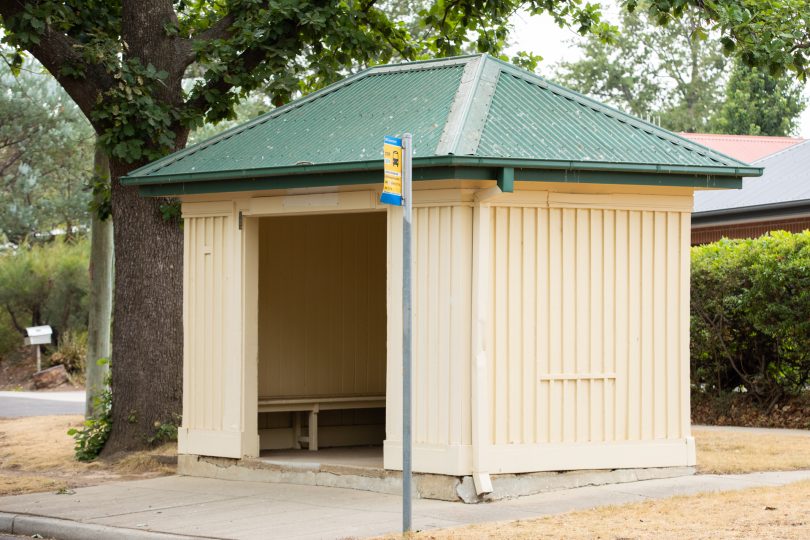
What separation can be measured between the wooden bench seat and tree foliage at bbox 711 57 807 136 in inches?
1291

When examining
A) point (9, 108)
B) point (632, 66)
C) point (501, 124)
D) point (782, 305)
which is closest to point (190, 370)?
point (501, 124)

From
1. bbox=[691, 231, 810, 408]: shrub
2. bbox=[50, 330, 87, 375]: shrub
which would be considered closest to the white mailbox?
bbox=[50, 330, 87, 375]: shrub

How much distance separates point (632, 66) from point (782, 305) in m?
47.1

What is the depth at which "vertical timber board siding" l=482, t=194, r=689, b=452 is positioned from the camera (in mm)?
10680

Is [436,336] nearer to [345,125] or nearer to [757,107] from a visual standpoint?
[345,125]

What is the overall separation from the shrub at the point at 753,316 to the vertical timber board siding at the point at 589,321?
192 inches

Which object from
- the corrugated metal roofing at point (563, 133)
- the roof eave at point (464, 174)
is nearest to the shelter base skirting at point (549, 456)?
the roof eave at point (464, 174)

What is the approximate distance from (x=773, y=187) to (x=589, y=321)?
12.8 m

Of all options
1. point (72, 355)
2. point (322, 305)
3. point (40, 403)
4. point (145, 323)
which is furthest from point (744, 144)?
point (145, 323)

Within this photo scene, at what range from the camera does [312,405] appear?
13516 millimetres

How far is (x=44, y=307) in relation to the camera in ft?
104

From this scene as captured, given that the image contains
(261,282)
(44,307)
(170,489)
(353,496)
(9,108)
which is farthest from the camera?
(9,108)

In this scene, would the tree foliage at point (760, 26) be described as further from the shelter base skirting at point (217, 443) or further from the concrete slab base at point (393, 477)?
the shelter base skirting at point (217, 443)

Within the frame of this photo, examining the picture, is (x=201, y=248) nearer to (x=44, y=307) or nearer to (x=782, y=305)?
(x=782, y=305)
